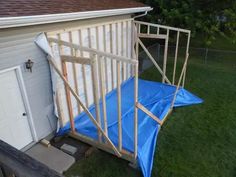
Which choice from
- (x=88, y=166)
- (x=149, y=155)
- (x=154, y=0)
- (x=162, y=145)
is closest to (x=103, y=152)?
(x=88, y=166)

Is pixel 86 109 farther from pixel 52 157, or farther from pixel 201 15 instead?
pixel 201 15

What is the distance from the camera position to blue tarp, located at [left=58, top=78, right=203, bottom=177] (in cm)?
462

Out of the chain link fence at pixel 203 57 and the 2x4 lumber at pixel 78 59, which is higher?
the 2x4 lumber at pixel 78 59

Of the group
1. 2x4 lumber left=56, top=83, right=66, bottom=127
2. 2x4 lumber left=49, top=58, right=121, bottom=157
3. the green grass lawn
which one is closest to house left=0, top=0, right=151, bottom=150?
2x4 lumber left=56, top=83, right=66, bottom=127

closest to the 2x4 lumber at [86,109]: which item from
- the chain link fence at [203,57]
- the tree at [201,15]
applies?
the chain link fence at [203,57]

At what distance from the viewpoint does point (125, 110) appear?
6086 mm

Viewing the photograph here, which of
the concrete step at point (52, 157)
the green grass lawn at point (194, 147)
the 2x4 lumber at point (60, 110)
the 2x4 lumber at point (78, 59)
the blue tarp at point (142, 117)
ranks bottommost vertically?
the green grass lawn at point (194, 147)

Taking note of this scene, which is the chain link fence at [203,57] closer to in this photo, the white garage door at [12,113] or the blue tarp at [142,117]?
the blue tarp at [142,117]

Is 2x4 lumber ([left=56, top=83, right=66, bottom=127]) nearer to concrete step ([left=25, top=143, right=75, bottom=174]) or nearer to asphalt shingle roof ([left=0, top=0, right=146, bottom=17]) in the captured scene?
concrete step ([left=25, top=143, right=75, bottom=174])

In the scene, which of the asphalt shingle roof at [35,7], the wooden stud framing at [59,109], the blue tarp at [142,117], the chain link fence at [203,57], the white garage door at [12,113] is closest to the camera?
the asphalt shingle roof at [35,7]

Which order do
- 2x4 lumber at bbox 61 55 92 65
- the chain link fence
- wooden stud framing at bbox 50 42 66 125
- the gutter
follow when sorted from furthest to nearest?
the chain link fence, wooden stud framing at bbox 50 42 66 125, 2x4 lumber at bbox 61 55 92 65, the gutter

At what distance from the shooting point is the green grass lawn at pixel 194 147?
432cm

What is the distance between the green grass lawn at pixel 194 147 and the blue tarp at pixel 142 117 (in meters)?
0.27

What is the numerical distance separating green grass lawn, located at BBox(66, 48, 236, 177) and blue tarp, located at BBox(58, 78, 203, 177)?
27 centimetres
